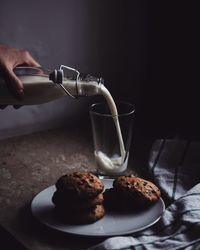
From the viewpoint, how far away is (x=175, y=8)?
135 centimetres

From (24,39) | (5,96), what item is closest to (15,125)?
(24,39)

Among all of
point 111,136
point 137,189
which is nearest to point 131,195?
point 137,189

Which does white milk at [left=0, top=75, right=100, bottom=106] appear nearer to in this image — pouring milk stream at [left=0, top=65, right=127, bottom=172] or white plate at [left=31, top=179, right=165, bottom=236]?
pouring milk stream at [left=0, top=65, right=127, bottom=172]

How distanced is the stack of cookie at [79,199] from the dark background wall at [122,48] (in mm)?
502

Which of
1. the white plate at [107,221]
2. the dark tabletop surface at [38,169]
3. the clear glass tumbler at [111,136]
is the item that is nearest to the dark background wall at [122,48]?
the dark tabletop surface at [38,169]

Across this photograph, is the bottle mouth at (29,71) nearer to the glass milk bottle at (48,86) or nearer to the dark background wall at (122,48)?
the glass milk bottle at (48,86)

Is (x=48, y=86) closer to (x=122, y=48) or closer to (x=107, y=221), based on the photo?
(x=107, y=221)

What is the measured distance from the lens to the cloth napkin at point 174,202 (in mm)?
795

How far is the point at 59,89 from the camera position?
101cm

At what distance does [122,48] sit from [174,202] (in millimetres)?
659

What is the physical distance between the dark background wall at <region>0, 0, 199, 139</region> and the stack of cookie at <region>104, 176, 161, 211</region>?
472mm

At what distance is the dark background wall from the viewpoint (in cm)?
131

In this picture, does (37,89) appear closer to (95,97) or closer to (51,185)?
(51,185)

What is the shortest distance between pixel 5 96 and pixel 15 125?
13.6 inches
